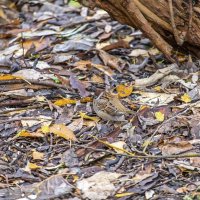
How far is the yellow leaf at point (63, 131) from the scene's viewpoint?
2.95 metres

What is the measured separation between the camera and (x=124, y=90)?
3.38 metres

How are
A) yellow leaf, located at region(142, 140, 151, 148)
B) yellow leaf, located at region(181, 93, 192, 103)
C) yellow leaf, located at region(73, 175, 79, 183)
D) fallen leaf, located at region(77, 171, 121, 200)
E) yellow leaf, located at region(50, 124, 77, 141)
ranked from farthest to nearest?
yellow leaf, located at region(181, 93, 192, 103), yellow leaf, located at region(50, 124, 77, 141), yellow leaf, located at region(142, 140, 151, 148), yellow leaf, located at region(73, 175, 79, 183), fallen leaf, located at region(77, 171, 121, 200)

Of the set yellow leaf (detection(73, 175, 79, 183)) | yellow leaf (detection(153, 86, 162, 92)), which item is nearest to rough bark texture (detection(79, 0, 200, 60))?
yellow leaf (detection(153, 86, 162, 92))

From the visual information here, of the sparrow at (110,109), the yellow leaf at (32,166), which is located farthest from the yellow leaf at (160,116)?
the yellow leaf at (32,166)

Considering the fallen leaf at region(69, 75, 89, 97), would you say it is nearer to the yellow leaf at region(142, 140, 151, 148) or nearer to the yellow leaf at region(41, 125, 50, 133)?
the yellow leaf at region(41, 125, 50, 133)

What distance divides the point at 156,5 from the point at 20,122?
1098mm

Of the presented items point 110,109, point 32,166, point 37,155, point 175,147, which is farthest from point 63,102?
point 175,147

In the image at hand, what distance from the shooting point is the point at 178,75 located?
3.51m

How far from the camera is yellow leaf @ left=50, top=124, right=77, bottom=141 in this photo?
295 cm

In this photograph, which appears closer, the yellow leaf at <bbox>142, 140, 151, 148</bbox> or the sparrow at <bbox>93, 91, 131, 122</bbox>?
the yellow leaf at <bbox>142, 140, 151, 148</bbox>

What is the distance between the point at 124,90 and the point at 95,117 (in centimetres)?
34

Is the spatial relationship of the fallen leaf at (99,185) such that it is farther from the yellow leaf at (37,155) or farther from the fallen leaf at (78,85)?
the fallen leaf at (78,85)

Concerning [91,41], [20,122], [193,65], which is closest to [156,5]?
[193,65]

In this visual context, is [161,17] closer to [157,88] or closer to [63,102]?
[157,88]
